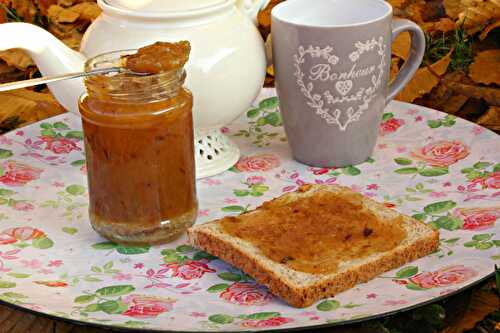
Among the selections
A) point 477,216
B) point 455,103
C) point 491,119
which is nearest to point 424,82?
point 455,103

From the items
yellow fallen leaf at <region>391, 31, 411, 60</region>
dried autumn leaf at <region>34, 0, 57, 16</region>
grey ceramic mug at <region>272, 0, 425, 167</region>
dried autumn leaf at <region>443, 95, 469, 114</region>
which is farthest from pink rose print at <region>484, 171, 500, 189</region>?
dried autumn leaf at <region>34, 0, 57, 16</region>

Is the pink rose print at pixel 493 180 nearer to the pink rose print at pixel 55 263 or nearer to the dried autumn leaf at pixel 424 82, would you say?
the dried autumn leaf at pixel 424 82

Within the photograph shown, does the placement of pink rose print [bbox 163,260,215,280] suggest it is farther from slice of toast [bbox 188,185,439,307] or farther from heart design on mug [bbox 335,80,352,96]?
heart design on mug [bbox 335,80,352,96]

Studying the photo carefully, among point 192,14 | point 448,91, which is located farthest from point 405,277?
point 448,91

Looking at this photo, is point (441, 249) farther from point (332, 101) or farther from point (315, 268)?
point (332, 101)

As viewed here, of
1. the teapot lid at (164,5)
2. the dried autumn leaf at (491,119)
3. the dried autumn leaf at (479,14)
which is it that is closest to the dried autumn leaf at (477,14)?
the dried autumn leaf at (479,14)

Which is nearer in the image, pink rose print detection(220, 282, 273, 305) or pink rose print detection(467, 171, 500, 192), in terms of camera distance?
pink rose print detection(220, 282, 273, 305)
